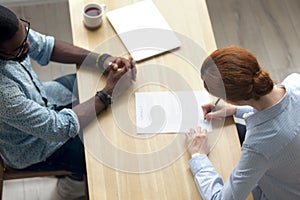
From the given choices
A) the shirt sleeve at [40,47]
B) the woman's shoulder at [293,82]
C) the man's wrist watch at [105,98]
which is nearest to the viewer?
the woman's shoulder at [293,82]

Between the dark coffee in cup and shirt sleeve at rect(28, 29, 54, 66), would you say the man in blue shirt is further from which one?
the dark coffee in cup

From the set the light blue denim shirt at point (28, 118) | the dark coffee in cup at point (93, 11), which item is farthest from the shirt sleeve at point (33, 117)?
the dark coffee in cup at point (93, 11)

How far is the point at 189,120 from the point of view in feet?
4.73

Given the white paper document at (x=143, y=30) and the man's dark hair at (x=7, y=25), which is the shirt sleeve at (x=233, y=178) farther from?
the man's dark hair at (x=7, y=25)

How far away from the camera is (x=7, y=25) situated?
4.10ft

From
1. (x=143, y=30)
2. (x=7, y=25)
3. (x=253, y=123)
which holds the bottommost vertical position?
(x=253, y=123)

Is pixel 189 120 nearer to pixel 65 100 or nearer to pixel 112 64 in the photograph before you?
pixel 112 64

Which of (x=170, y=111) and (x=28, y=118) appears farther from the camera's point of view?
(x=170, y=111)

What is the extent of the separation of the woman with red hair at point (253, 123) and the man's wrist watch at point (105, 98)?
0.30 m

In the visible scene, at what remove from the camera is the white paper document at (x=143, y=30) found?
5.10 feet

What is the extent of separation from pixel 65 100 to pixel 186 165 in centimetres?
57

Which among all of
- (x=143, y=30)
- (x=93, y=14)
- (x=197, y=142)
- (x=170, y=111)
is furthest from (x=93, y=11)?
(x=197, y=142)

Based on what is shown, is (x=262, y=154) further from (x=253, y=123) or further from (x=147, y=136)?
(x=147, y=136)

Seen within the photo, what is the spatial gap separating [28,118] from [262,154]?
2.06ft
